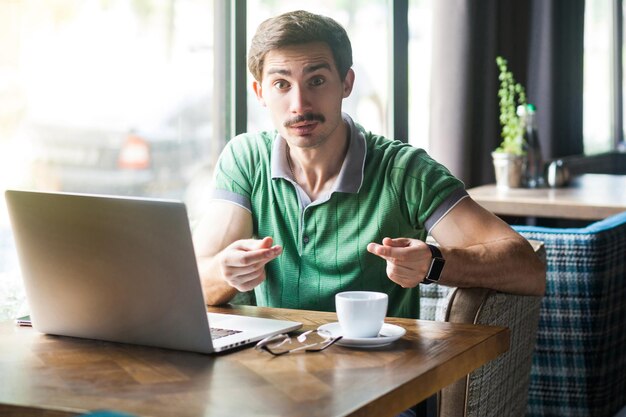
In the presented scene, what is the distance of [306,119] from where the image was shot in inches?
88.1

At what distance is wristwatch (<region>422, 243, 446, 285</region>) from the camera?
6.30 ft

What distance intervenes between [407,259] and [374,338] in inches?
10.2

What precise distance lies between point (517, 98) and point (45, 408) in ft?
13.7

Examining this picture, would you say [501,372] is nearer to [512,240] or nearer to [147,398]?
[512,240]

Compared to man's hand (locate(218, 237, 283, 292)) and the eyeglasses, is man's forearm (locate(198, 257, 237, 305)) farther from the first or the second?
the eyeglasses

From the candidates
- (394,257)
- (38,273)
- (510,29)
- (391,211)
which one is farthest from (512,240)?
(510,29)

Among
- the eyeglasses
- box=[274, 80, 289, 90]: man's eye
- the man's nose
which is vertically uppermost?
box=[274, 80, 289, 90]: man's eye

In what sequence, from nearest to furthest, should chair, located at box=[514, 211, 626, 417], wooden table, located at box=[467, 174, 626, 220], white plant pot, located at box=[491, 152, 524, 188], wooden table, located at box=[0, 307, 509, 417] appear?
1. wooden table, located at box=[0, 307, 509, 417]
2. chair, located at box=[514, 211, 626, 417]
3. wooden table, located at box=[467, 174, 626, 220]
4. white plant pot, located at box=[491, 152, 524, 188]

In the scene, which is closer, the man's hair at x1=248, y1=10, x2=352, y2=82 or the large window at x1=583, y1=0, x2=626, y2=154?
the man's hair at x1=248, y1=10, x2=352, y2=82

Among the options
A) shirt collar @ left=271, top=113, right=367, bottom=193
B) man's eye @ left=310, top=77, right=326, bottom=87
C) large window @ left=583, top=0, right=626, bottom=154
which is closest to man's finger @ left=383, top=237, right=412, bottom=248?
shirt collar @ left=271, top=113, right=367, bottom=193

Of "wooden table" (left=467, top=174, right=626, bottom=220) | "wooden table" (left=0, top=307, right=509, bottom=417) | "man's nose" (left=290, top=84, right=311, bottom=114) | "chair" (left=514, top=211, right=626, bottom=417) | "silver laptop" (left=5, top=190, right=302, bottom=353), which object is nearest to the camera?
"wooden table" (left=0, top=307, right=509, bottom=417)

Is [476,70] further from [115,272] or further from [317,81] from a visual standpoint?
[115,272]

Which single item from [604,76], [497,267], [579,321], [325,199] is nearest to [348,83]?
[325,199]

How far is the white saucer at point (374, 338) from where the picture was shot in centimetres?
161
